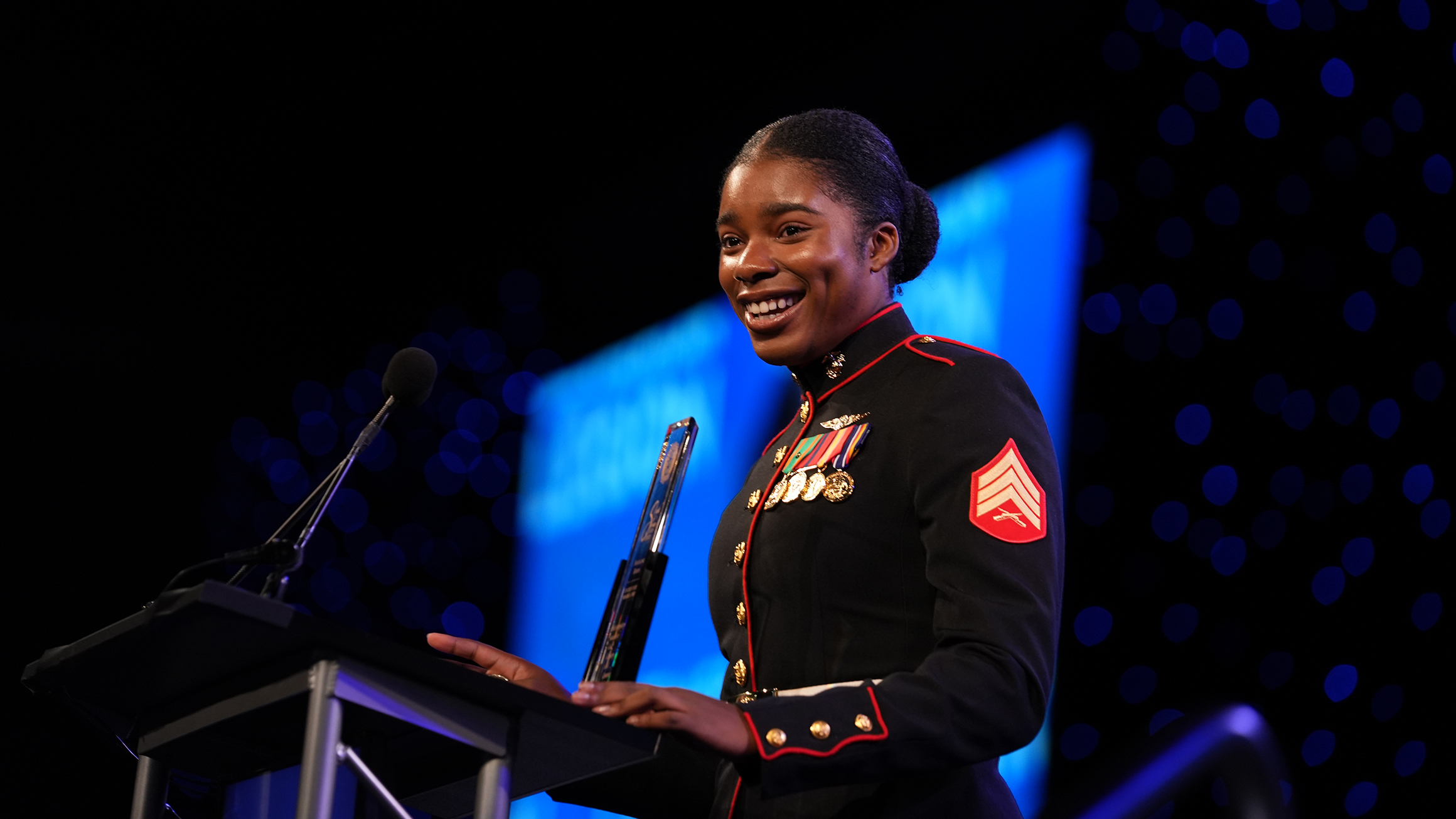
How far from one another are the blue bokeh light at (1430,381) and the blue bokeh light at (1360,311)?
0.37 ft

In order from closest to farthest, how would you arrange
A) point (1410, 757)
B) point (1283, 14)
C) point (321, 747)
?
1. point (321, 747)
2. point (1410, 757)
3. point (1283, 14)

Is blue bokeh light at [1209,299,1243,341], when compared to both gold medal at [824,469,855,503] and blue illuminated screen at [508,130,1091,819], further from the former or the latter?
gold medal at [824,469,855,503]

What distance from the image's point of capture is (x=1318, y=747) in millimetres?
1980

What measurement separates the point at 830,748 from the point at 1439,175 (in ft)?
5.38

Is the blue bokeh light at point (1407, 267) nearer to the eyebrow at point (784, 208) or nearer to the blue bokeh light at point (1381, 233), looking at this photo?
the blue bokeh light at point (1381, 233)

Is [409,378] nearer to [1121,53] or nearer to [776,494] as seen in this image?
[776,494]

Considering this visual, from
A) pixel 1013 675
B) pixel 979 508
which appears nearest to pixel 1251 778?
pixel 1013 675

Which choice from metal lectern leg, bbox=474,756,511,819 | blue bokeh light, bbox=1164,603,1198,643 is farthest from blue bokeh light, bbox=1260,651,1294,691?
metal lectern leg, bbox=474,756,511,819

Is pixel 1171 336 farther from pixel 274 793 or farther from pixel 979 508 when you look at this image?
pixel 274 793

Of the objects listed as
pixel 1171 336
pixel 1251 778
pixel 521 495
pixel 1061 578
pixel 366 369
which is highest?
pixel 366 369

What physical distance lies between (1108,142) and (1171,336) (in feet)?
1.40

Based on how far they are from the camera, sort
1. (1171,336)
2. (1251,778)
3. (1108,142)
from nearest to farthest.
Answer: (1251,778), (1171,336), (1108,142)

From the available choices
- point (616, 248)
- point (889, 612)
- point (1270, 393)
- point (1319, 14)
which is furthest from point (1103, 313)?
point (616, 248)

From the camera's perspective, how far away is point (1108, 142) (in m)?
2.39
